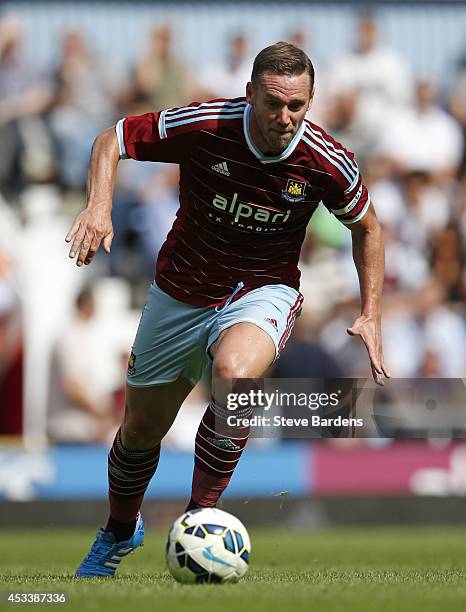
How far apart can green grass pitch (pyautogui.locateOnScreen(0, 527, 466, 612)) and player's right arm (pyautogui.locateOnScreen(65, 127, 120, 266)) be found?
1.46 metres

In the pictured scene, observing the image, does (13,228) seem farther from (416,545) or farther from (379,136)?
(416,545)

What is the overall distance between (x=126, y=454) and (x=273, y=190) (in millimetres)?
1666

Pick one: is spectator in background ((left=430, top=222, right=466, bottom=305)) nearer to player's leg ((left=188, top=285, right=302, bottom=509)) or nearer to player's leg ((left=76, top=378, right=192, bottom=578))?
player's leg ((left=76, top=378, right=192, bottom=578))

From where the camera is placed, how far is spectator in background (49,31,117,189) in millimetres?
14992

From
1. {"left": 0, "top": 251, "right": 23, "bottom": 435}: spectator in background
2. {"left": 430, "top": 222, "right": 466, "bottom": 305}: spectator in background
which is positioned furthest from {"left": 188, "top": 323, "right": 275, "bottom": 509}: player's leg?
{"left": 430, "top": 222, "right": 466, "bottom": 305}: spectator in background

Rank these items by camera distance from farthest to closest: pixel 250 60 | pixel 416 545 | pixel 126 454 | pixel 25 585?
pixel 250 60, pixel 416 545, pixel 126 454, pixel 25 585

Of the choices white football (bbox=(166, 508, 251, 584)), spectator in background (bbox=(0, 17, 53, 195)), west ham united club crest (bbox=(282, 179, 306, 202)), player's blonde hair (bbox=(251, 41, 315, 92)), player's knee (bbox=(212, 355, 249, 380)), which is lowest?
white football (bbox=(166, 508, 251, 584))

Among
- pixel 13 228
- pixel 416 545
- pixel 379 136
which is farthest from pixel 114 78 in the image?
pixel 416 545

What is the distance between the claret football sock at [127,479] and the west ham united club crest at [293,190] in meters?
1.58

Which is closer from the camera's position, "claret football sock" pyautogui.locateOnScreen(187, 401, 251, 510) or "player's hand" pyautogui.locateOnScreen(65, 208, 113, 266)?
"player's hand" pyautogui.locateOnScreen(65, 208, 113, 266)

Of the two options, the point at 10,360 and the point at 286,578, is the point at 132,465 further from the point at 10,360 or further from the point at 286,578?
the point at 10,360

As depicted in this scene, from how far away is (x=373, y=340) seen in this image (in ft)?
19.7

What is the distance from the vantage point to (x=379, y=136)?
15305 mm

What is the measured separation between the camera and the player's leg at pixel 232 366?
5668 mm
